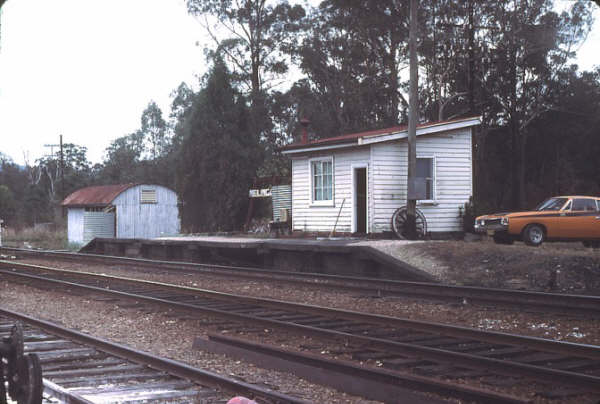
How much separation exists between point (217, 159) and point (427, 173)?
44.4 ft

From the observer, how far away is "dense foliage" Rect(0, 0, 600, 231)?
31812mm

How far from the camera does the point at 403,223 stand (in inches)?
762

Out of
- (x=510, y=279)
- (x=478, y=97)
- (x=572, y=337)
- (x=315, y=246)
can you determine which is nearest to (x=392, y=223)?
(x=315, y=246)

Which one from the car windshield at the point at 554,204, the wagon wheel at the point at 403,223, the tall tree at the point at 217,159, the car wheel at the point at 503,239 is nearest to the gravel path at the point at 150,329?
the wagon wheel at the point at 403,223

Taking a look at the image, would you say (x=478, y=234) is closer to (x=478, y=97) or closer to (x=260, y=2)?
(x=478, y=97)

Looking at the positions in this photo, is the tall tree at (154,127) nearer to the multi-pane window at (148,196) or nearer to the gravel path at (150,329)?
the multi-pane window at (148,196)

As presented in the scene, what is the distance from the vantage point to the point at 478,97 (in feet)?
121

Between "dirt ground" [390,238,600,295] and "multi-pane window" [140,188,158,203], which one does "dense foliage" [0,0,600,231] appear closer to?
"multi-pane window" [140,188,158,203]

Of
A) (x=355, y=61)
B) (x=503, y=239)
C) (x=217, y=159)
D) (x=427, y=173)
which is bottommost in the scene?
(x=503, y=239)

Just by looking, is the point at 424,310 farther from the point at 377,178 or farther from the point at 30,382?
the point at 377,178

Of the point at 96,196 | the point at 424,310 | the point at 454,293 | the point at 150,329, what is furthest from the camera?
the point at 96,196

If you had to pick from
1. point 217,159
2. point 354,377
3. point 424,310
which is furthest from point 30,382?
point 217,159

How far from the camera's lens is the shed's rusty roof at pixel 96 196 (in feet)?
108

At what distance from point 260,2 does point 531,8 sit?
1548cm
